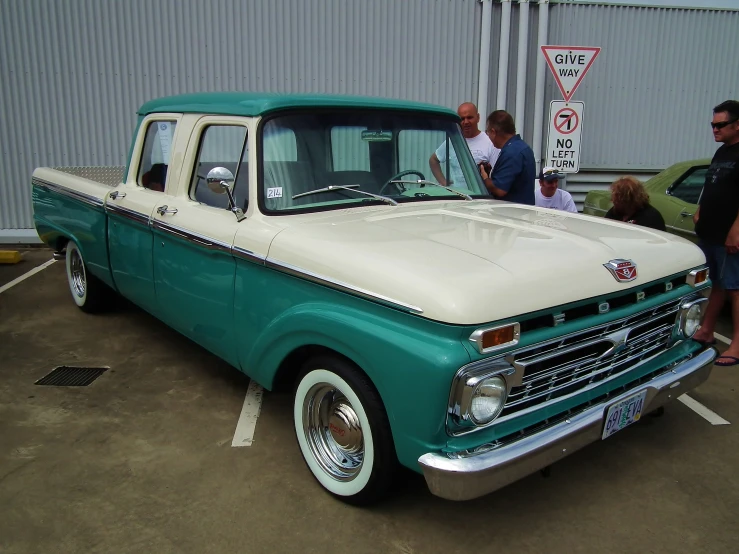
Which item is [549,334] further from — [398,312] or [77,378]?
[77,378]

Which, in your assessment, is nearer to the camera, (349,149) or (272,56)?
(349,149)

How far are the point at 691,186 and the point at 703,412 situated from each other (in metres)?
3.00

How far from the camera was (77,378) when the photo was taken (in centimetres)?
433

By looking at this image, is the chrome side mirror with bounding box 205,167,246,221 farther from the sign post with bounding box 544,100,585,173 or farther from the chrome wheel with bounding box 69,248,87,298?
the sign post with bounding box 544,100,585,173

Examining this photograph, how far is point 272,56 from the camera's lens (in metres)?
8.43

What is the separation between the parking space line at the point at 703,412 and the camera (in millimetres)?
3809

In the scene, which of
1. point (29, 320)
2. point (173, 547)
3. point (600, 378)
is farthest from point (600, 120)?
point (173, 547)

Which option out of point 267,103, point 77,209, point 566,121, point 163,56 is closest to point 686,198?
point 566,121

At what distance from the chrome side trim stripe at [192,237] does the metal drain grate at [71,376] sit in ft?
4.03

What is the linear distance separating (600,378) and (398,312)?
109 centimetres

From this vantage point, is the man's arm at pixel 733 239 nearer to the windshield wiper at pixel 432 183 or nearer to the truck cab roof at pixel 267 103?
the windshield wiper at pixel 432 183

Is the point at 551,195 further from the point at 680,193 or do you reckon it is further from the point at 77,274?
the point at 77,274

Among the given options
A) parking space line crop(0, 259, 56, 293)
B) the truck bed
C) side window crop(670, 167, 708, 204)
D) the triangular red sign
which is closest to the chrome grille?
side window crop(670, 167, 708, 204)

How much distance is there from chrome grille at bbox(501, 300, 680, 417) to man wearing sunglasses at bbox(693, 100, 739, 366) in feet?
5.47
